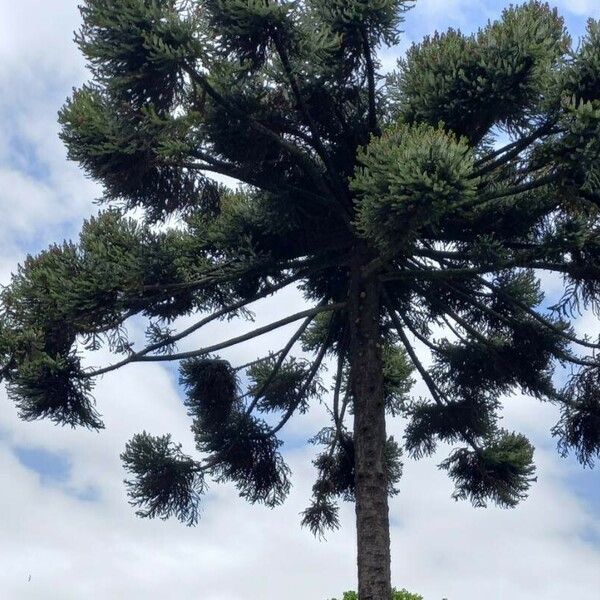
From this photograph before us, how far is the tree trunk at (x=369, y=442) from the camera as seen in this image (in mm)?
13227

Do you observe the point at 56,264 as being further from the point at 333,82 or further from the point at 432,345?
the point at 432,345

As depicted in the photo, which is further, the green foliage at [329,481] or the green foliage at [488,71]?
the green foliage at [329,481]

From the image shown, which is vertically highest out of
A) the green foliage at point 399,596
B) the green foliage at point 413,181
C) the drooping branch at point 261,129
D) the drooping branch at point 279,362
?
the drooping branch at point 261,129

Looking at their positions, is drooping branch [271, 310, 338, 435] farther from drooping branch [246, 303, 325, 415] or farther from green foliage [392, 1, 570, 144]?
green foliage [392, 1, 570, 144]

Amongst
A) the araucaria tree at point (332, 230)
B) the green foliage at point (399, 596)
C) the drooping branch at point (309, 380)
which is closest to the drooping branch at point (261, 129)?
the araucaria tree at point (332, 230)

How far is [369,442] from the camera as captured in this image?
45.6 ft

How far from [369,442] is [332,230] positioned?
8.99 feet

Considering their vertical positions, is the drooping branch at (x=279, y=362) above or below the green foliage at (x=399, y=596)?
above

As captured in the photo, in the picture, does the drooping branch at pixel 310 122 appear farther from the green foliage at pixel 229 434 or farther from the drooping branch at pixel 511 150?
the green foliage at pixel 229 434

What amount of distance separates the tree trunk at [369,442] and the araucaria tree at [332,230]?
0.03 metres

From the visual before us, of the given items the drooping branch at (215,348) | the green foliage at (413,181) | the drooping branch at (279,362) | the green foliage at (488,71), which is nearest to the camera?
the green foliage at (413,181)

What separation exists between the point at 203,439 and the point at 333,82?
5.23 metres

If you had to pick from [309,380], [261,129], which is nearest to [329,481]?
[309,380]

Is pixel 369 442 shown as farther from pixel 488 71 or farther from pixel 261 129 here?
pixel 488 71
